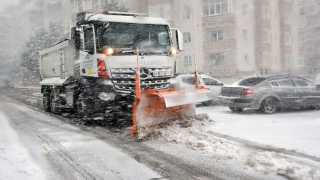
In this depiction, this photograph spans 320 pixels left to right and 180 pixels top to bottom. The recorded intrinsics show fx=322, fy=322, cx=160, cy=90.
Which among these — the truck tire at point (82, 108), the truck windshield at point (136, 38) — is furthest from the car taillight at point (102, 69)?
the truck tire at point (82, 108)

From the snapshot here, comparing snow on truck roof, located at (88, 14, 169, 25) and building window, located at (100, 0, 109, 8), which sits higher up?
building window, located at (100, 0, 109, 8)

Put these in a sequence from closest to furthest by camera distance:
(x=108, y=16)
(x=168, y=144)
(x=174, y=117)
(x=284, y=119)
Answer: (x=168, y=144)
(x=174, y=117)
(x=108, y=16)
(x=284, y=119)

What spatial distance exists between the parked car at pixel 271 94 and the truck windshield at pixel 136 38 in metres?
3.00

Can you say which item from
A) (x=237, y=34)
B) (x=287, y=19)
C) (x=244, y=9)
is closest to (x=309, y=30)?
(x=287, y=19)

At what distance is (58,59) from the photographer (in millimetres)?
11570

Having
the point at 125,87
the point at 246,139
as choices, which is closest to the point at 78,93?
the point at 125,87

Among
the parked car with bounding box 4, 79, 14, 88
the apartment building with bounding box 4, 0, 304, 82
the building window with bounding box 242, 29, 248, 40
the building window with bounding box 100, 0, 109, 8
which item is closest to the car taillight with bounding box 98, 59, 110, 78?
the apartment building with bounding box 4, 0, 304, 82

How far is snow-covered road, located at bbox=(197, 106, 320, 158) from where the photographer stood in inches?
238

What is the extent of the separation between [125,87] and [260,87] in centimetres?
464

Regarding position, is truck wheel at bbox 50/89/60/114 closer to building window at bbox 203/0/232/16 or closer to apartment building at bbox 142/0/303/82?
apartment building at bbox 142/0/303/82

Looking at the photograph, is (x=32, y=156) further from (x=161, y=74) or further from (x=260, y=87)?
(x=260, y=87)

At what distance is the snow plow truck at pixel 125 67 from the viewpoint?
7703 mm

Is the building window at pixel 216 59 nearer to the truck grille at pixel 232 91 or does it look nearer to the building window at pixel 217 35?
the building window at pixel 217 35

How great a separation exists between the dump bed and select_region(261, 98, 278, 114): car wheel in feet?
19.5
